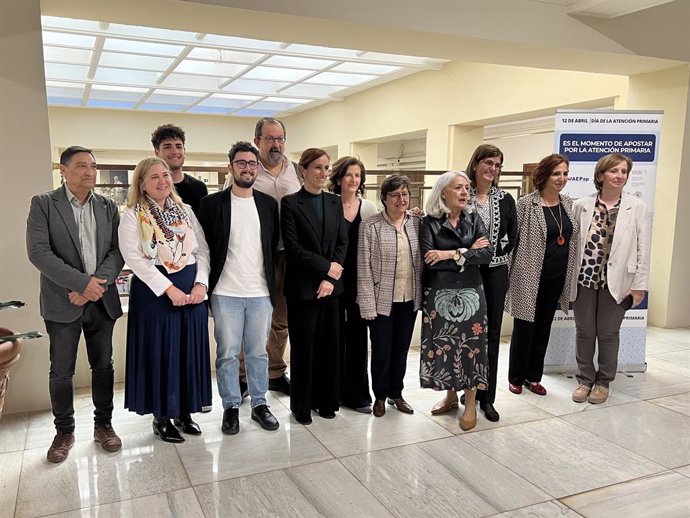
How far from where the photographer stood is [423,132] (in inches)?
372

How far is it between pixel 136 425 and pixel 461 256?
2100 millimetres

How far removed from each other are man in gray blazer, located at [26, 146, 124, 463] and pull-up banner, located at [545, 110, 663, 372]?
312cm

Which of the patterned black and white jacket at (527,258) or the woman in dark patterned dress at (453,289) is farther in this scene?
the patterned black and white jacket at (527,258)

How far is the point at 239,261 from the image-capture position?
9.73 ft

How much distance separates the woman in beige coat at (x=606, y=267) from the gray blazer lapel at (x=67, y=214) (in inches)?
118

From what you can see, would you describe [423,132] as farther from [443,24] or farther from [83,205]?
[83,205]

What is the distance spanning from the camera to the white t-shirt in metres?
2.95

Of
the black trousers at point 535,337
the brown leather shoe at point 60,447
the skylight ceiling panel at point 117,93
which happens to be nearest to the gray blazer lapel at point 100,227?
the brown leather shoe at point 60,447

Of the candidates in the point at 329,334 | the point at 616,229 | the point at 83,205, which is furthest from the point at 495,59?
the point at 83,205

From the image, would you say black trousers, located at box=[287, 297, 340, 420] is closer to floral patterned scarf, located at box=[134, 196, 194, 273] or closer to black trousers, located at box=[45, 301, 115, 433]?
floral patterned scarf, located at box=[134, 196, 194, 273]

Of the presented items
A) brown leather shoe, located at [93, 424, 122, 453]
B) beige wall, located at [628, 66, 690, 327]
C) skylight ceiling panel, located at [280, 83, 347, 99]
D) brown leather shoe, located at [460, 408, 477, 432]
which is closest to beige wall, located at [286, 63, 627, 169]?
beige wall, located at [628, 66, 690, 327]

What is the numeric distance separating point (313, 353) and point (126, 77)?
7.56 metres

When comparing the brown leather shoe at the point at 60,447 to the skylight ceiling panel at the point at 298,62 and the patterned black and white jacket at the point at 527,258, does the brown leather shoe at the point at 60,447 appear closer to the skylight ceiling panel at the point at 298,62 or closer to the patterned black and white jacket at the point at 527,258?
the patterned black and white jacket at the point at 527,258

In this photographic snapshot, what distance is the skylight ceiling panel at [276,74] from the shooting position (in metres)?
8.44
